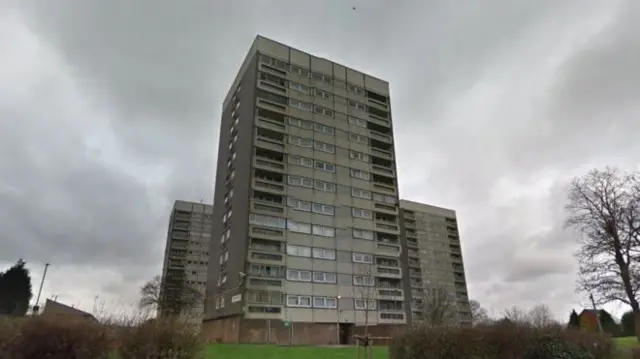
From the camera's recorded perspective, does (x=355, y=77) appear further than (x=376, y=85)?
No

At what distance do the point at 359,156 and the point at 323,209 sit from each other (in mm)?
11808

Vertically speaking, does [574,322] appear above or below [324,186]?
below

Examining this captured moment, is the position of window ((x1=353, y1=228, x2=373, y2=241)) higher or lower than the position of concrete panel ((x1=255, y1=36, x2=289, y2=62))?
lower

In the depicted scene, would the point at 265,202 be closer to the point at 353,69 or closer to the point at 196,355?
the point at 353,69

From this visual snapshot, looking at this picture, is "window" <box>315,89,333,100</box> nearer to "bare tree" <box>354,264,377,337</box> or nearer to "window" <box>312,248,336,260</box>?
"window" <box>312,248,336,260</box>

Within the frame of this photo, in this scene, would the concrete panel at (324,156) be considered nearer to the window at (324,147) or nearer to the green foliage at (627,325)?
the window at (324,147)

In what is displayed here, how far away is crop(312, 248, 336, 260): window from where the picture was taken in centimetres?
5262

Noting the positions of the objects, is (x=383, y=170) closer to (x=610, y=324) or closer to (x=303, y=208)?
(x=303, y=208)

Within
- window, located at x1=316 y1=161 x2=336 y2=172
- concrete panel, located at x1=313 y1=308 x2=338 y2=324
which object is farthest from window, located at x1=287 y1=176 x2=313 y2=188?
concrete panel, located at x1=313 y1=308 x2=338 y2=324

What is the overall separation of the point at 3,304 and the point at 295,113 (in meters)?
52.9

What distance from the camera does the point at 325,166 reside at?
58.8 m

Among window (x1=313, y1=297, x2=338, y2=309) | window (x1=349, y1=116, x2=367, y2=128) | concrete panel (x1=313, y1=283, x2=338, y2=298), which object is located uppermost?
window (x1=349, y1=116, x2=367, y2=128)

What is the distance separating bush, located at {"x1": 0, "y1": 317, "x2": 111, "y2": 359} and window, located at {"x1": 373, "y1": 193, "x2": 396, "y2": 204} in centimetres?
5227

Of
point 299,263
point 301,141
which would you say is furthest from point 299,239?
point 301,141
